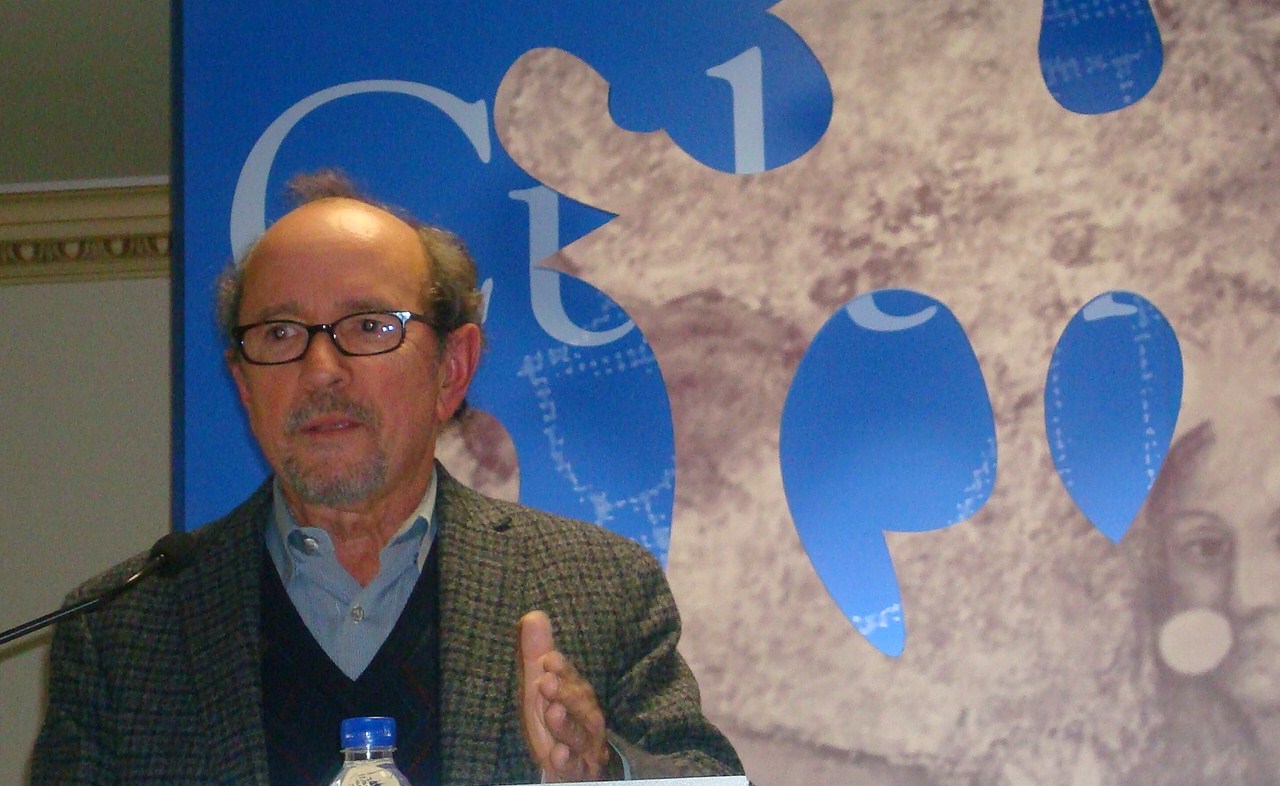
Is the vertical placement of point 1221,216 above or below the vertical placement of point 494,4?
below

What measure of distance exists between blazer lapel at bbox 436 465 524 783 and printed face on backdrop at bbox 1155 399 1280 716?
1.08m

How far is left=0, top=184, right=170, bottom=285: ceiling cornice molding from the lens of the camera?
4.27 meters

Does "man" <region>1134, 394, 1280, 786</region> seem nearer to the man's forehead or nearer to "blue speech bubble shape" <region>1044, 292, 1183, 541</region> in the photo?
"blue speech bubble shape" <region>1044, 292, 1183, 541</region>

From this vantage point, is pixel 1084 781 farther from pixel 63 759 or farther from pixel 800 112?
pixel 63 759

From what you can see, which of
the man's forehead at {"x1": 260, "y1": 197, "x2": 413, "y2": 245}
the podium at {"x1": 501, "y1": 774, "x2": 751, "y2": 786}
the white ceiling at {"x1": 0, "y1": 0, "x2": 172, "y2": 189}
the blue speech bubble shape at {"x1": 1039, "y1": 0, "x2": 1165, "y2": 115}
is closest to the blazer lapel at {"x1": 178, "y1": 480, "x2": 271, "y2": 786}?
the man's forehead at {"x1": 260, "y1": 197, "x2": 413, "y2": 245}

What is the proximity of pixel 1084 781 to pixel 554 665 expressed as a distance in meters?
1.34

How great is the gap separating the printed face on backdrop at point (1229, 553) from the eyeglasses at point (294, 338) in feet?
4.26

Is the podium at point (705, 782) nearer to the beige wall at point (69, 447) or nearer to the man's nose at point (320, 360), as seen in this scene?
the man's nose at point (320, 360)

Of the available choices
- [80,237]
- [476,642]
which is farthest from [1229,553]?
[80,237]

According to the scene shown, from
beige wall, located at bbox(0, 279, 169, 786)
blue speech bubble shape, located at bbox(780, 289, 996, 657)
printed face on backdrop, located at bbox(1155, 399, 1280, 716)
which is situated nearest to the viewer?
printed face on backdrop, located at bbox(1155, 399, 1280, 716)

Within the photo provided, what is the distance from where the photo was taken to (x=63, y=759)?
73.3 inches

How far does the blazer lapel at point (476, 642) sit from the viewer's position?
1.83 metres

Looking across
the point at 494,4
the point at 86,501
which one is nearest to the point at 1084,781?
the point at 494,4

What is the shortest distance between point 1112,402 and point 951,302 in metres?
0.31
